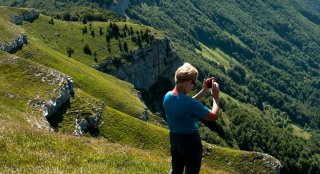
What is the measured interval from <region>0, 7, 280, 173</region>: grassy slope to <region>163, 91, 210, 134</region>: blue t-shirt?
422 centimetres

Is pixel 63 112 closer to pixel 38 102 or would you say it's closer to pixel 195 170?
pixel 38 102

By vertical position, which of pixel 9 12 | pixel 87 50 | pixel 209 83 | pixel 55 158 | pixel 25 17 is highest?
pixel 209 83

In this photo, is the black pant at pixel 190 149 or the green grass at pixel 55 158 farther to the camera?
the green grass at pixel 55 158

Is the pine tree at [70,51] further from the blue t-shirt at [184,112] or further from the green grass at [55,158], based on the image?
the blue t-shirt at [184,112]

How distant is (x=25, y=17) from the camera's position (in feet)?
546

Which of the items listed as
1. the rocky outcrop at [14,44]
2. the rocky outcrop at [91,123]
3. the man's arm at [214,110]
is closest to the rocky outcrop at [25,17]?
the rocky outcrop at [14,44]

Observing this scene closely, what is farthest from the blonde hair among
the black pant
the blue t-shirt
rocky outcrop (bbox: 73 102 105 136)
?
rocky outcrop (bbox: 73 102 105 136)

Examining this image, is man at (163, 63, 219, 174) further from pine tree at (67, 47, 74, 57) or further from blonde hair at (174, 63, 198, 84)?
pine tree at (67, 47, 74, 57)

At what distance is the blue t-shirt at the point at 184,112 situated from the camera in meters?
13.6

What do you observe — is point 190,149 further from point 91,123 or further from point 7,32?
point 7,32

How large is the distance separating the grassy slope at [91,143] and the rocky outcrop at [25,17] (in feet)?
158

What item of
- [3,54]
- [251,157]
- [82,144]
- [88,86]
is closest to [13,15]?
[88,86]

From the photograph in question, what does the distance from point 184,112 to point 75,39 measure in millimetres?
171036

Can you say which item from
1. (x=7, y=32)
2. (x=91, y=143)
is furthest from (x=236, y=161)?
(x=7, y=32)
